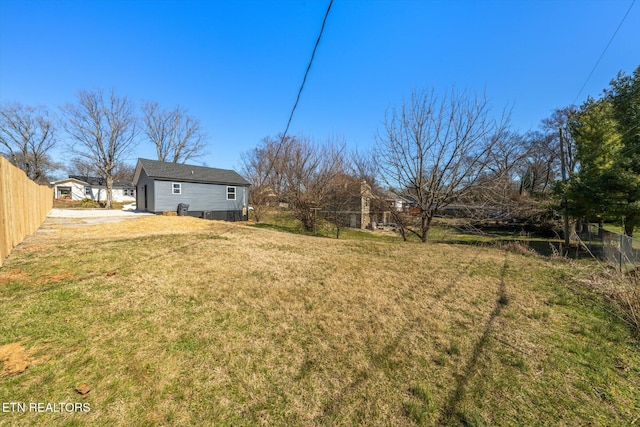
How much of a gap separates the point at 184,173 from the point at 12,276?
1474 cm

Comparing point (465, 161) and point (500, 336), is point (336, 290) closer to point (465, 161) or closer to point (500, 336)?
point (500, 336)

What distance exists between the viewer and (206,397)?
195 cm

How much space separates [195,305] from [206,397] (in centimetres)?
164

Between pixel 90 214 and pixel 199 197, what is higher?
pixel 199 197

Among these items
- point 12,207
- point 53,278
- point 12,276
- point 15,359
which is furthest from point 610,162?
point 12,207

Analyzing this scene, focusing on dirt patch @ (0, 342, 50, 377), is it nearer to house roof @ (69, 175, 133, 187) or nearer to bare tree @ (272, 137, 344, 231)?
bare tree @ (272, 137, 344, 231)

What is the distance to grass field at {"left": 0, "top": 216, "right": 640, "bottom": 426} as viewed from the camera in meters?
1.90

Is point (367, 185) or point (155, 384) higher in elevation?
point (367, 185)

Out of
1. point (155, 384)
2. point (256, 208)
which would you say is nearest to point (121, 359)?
point (155, 384)

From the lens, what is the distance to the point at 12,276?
3.73 meters

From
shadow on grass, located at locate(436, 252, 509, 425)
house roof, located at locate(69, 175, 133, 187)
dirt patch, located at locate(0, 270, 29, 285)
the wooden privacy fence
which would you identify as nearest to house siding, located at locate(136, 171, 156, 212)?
the wooden privacy fence

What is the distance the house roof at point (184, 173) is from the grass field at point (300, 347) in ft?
40.2

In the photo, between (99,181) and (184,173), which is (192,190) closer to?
(184,173)

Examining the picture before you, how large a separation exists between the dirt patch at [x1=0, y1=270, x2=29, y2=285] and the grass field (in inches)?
1.6
